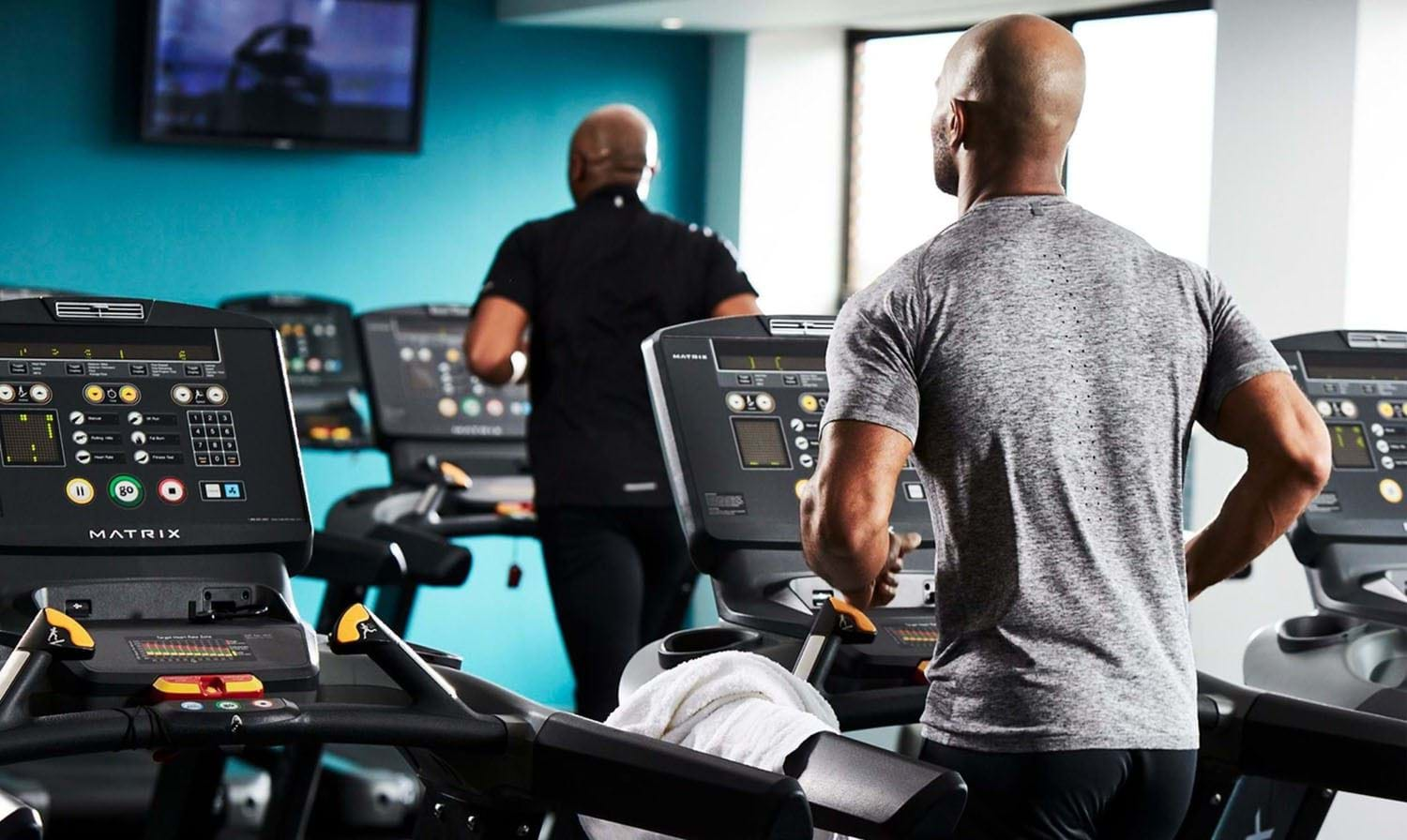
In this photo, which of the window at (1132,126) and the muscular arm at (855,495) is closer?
the muscular arm at (855,495)

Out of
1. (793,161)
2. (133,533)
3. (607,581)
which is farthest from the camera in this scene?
(793,161)

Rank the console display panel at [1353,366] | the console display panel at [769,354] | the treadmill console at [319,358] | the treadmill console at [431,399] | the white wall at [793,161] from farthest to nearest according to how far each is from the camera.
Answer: the white wall at [793,161], the treadmill console at [319,358], the treadmill console at [431,399], the console display panel at [1353,366], the console display panel at [769,354]

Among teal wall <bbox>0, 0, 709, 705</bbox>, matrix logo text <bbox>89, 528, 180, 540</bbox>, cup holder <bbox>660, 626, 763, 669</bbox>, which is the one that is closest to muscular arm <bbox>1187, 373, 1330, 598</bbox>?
cup holder <bbox>660, 626, 763, 669</bbox>

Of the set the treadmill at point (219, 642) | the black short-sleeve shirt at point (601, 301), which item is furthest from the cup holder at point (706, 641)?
the black short-sleeve shirt at point (601, 301)

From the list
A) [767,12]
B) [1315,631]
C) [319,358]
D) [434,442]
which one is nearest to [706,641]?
[1315,631]

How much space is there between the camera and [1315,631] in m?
2.75

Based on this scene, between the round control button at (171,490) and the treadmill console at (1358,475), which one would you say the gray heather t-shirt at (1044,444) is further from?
the treadmill console at (1358,475)

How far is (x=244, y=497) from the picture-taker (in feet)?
6.85

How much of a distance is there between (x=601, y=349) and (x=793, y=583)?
4.25 ft

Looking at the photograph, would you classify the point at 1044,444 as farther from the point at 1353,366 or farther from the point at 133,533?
the point at 1353,366

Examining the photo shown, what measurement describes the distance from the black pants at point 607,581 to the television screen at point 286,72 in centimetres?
293

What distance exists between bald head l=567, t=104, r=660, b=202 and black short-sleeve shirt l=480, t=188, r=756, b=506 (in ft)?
0.29

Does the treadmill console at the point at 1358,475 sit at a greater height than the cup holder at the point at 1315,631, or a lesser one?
greater

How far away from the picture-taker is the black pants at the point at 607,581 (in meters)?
3.46
